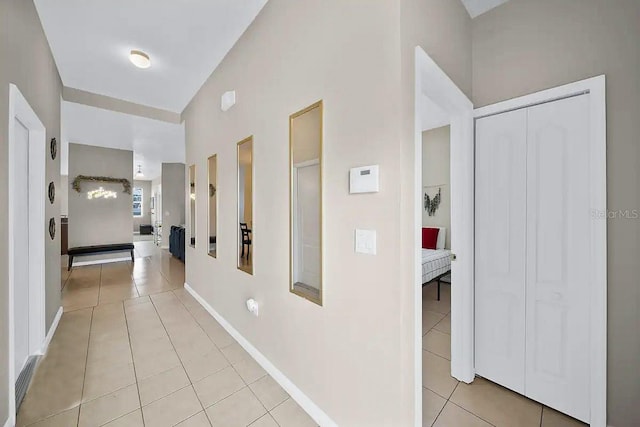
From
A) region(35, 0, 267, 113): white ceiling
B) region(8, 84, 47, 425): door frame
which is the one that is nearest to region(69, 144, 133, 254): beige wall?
region(35, 0, 267, 113): white ceiling

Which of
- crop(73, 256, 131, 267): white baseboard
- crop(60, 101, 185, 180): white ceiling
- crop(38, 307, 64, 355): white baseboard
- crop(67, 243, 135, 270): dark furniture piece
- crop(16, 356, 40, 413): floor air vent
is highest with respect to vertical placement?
crop(60, 101, 185, 180): white ceiling

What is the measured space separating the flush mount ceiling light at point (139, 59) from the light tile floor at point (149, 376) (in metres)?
2.97

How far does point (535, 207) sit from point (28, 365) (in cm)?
416

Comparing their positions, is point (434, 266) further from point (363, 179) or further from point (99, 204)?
point (99, 204)

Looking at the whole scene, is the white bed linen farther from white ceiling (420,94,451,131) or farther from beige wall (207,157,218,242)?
beige wall (207,157,218,242)

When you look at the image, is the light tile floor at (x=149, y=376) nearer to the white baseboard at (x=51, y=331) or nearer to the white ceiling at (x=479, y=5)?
the white baseboard at (x=51, y=331)

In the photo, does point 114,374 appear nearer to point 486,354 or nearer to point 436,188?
point 486,354

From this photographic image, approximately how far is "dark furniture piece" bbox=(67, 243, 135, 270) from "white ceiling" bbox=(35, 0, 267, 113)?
3.87 metres

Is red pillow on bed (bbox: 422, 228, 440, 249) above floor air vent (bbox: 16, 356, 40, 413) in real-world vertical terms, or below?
above

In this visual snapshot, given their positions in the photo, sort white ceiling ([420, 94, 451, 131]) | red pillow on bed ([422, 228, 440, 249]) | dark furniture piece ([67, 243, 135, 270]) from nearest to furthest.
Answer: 1. white ceiling ([420, 94, 451, 131])
2. red pillow on bed ([422, 228, 440, 249])
3. dark furniture piece ([67, 243, 135, 270])

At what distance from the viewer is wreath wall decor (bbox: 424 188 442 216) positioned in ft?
16.1

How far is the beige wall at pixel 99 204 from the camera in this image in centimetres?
616

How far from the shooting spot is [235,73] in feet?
8.71

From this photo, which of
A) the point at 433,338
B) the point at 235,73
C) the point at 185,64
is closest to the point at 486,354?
the point at 433,338
